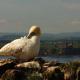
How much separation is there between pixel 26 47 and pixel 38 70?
0.97 meters

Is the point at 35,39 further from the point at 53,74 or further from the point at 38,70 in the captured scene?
the point at 53,74

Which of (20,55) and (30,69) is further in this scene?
(20,55)

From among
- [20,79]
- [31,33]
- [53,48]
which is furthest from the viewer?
[53,48]

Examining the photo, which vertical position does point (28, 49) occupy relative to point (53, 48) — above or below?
above

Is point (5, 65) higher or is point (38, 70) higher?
point (5, 65)

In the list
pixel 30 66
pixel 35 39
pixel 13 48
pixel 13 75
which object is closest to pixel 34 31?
pixel 35 39

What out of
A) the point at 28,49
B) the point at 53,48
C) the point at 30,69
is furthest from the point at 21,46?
the point at 53,48

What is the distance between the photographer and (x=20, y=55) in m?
11.2

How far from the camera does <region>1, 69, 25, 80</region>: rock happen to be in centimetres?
980

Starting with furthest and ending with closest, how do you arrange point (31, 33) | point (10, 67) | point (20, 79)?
point (31, 33) → point (10, 67) → point (20, 79)

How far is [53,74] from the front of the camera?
1005 centimetres

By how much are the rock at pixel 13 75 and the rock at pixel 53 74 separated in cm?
48

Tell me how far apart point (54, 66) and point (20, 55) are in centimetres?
106

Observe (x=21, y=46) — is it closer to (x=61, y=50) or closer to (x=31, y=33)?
(x=31, y=33)
